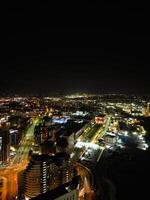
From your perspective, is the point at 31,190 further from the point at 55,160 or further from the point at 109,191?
the point at 109,191

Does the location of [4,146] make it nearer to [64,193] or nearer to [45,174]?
[45,174]

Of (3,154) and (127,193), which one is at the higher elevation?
(3,154)

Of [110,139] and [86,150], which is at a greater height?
[110,139]

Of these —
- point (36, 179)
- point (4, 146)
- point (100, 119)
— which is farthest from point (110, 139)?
point (36, 179)

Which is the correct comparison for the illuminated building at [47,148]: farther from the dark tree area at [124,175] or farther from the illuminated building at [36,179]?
the illuminated building at [36,179]

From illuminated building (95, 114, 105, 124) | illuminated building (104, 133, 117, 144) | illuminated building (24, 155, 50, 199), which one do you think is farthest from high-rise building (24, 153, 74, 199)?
illuminated building (95, 114, 105, 124)

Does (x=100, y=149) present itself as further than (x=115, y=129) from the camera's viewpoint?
No

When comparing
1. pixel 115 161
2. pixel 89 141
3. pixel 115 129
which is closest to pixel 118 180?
pixel 115 161

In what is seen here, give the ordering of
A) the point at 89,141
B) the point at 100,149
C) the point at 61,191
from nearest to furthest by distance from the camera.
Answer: the point at 61,191
the point at 100,149
the point at 89,141
